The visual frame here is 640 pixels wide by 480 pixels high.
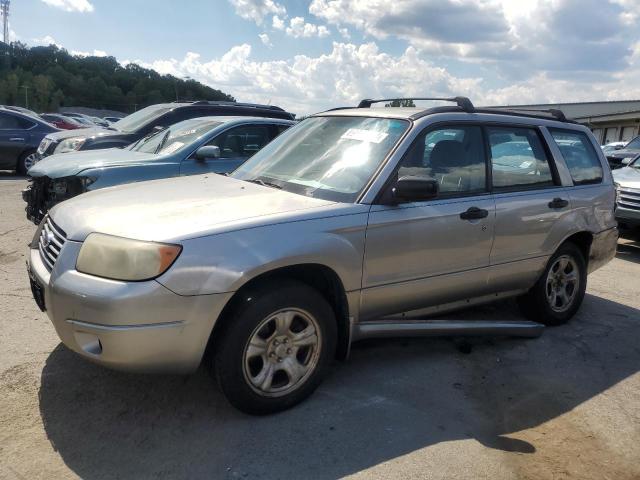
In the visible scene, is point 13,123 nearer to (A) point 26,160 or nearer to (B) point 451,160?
(A) point 26,160

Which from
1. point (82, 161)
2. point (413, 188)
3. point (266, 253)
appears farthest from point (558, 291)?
point (82, 161)

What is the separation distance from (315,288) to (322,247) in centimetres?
35

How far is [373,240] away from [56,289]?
1795mm

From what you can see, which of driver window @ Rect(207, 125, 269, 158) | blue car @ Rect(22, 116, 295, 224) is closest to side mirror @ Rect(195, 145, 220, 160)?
blue car @ Rect(22, 116, 295, 224)

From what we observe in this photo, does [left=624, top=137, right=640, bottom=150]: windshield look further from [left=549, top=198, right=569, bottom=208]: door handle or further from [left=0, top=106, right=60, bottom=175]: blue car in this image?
[left=0, top=106, right=60, bottom=175]: blue car

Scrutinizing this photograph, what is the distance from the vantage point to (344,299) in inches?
135

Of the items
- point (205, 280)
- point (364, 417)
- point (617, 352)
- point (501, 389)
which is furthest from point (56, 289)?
point (617, 352)

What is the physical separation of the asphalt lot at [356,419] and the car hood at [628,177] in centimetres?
502

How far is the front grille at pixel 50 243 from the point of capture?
316 cm

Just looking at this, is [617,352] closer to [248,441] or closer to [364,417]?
[364,417]

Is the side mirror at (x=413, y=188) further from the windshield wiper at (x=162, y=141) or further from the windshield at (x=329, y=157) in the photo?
the windshield wiper at (x=162, y=141)

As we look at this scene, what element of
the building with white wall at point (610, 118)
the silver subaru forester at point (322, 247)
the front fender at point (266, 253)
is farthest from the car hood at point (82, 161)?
the building with white wall at point (610, 118)

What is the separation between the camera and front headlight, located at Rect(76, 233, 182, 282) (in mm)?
2754

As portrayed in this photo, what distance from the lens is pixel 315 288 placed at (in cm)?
343
